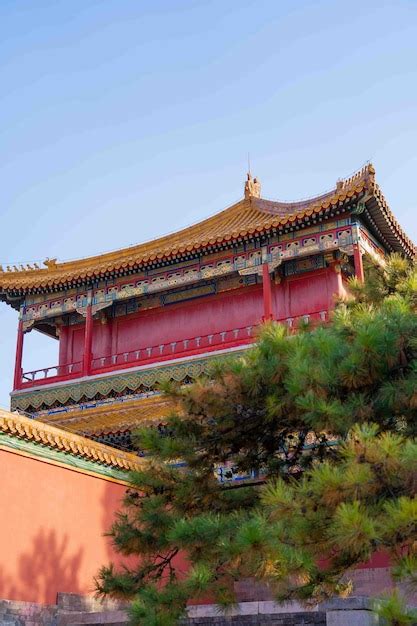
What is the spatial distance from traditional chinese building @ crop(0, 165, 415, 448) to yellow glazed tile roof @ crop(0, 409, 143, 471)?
3882 mm

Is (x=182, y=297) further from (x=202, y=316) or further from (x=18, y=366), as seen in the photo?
(x=18, y=366)

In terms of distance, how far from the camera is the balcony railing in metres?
17.2

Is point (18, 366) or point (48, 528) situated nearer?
point (48, 528)

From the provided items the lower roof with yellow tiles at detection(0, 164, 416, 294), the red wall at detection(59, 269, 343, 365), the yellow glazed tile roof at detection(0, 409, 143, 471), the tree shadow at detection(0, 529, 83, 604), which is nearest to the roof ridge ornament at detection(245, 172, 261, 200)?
the lower roof with yellow tiles at detection(0, 164, 416, 294)

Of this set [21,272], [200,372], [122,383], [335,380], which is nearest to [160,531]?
[335,380]

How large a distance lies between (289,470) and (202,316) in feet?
36.6

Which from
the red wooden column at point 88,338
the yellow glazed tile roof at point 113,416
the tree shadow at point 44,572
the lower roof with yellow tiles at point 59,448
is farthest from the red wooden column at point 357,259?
the tree shadow at point 44,572

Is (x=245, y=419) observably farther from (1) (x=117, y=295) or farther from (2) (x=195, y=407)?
(1) (x=117, y=295)

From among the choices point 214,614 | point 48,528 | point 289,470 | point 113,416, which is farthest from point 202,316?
point 289,470

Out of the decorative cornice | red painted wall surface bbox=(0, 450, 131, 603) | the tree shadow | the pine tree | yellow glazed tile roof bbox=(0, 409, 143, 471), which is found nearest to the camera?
the pine tree

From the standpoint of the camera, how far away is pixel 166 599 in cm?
697

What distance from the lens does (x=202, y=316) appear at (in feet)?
62.2

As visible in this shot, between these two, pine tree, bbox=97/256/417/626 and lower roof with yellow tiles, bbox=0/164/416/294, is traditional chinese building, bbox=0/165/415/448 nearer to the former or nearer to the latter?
lower roof with yellow tiles, bbox=0/164/416/294

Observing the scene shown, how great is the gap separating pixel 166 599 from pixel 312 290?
11.5 m
